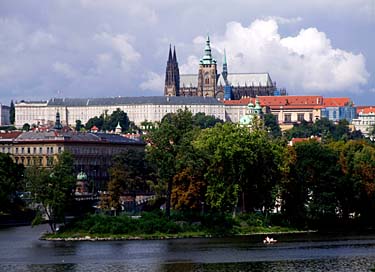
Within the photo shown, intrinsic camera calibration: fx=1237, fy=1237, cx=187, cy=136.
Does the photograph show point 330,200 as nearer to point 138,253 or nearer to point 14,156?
point 138,253

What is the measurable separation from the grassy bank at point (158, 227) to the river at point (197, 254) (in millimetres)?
2346

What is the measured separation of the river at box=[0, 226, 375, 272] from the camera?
213 feet

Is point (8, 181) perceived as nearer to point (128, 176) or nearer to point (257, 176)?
point (128, 176)

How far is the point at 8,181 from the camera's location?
10894 cm

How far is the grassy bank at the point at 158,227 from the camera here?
84625mm

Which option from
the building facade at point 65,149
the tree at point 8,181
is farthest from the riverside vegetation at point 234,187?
the building facade at point 65,149

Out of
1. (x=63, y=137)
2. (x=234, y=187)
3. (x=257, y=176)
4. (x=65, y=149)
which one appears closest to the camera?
(x=234, y=187)

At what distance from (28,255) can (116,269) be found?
34.6 feet

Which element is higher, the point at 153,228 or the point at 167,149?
the point at 167,149

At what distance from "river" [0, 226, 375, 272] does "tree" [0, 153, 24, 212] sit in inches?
829

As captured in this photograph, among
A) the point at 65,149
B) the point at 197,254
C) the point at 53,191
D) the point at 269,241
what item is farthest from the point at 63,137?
the point at 197,254

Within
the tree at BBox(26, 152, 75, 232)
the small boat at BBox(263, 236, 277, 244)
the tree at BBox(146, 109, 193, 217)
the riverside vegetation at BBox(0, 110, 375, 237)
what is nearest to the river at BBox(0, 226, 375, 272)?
the small boat at BBox(263, 236, 277, 244)

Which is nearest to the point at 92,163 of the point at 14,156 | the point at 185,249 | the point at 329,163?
the point at 14,156

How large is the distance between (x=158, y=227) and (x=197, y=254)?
14184mm
